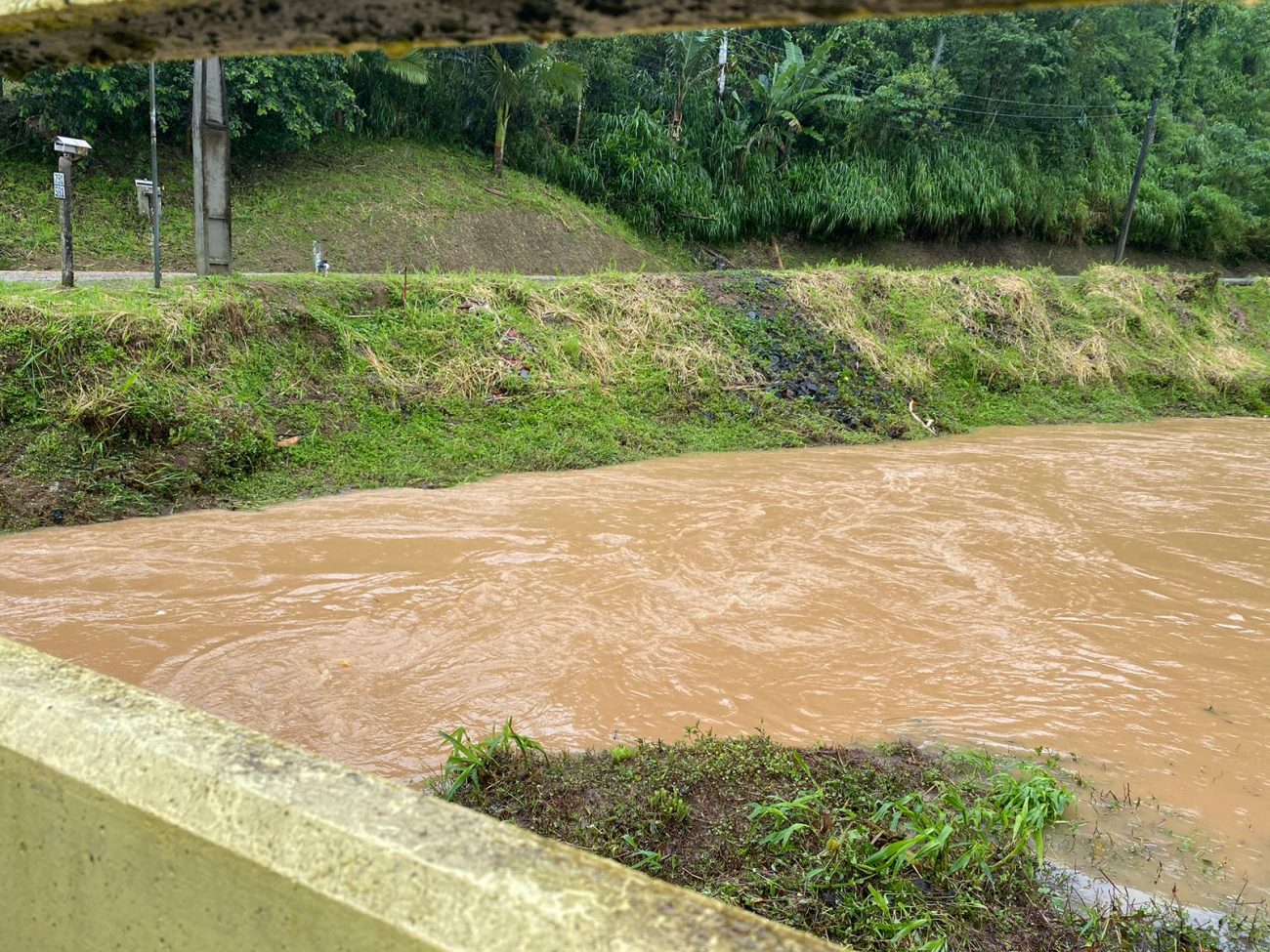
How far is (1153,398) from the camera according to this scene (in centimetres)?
1485

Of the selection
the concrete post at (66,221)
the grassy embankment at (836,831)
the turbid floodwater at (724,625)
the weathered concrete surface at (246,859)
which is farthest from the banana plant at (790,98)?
the weathered concrete surface at (246,859)

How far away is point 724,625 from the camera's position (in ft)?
18.4

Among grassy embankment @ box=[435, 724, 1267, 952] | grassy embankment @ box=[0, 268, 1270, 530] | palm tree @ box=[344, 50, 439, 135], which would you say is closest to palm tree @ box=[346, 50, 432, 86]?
palm tree @ box=[344, 50, 439, 135]

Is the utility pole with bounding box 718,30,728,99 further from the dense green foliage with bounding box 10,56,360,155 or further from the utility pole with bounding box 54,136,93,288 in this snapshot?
the utility pole with bounding box 54,136,93,288

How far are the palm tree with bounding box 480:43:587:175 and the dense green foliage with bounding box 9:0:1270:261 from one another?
6 cm

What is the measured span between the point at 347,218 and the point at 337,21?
59.3ft

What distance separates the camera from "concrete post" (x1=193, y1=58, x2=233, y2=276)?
9617mm

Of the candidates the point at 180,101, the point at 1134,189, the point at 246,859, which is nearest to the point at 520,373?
the point at 246,859

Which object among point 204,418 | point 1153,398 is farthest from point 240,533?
point 1153,398

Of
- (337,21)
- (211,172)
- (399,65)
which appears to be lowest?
(211,172)

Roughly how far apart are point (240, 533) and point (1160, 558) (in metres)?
6.74

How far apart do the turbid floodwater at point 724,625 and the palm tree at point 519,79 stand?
12315mm

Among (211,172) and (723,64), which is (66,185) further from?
(723,64)

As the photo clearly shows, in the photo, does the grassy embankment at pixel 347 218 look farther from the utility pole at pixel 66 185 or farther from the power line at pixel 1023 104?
the power line at pixel 1023 104
